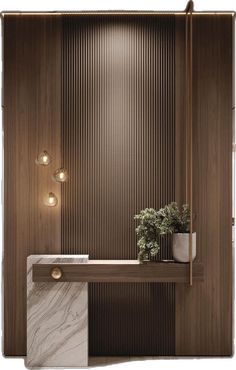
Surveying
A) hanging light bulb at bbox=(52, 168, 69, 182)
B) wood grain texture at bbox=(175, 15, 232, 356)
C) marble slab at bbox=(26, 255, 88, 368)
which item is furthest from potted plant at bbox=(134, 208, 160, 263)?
hanging light bulb at bbox=(52, 168, 69, 182)

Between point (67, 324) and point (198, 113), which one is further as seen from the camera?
point (198, 113)

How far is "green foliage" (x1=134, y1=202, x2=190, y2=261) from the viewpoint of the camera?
10.4 feet

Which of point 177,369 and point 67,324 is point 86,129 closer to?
point 67,324

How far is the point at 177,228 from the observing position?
322 centimetres

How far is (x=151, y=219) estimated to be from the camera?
3.20m

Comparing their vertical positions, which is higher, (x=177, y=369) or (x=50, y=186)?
(x=50, y=186)

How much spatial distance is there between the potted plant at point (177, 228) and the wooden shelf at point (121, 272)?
0.08 meters

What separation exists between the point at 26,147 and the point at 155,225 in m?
1.25

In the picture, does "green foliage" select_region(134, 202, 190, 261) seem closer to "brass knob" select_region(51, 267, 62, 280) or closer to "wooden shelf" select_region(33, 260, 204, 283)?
"wooden shelf" select_region(33, 260, 204, 283)

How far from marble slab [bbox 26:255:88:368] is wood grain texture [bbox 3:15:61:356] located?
303mm

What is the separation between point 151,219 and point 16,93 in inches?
60.2

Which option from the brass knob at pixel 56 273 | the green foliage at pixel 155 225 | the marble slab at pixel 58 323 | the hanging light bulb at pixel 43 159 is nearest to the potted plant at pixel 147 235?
the green foliage at pixel 155 225
